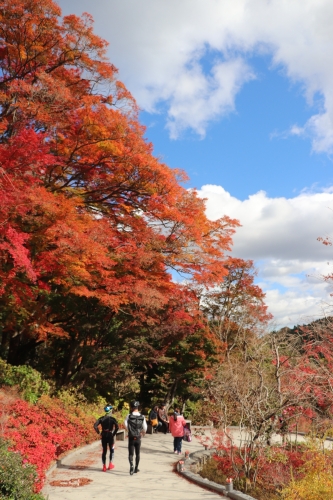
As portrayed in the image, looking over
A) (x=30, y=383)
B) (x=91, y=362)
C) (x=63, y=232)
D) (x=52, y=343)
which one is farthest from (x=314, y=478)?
(x=52, y=343)

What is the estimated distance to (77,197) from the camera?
557 inches

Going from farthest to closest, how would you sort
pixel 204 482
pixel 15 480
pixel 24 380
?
pixel 24 380
pixel 204 482
pixel 15 480

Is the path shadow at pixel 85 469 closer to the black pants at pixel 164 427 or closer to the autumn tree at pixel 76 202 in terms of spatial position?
the autumn tree at pixel 76 202

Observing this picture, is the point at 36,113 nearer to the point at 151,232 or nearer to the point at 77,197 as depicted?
the point at 77,197

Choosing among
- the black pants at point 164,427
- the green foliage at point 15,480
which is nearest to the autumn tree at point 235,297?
the black pants at point 164,427

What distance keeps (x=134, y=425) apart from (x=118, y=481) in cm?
101

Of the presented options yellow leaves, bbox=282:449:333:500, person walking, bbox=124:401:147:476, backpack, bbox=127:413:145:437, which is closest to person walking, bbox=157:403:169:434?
person walking, bbox=124:401:147:476

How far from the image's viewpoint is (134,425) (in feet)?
27.2

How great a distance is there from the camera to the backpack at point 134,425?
824cm

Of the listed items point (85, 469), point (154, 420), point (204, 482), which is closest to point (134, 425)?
point (85, 469)

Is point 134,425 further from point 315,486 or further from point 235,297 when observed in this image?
point 235,297

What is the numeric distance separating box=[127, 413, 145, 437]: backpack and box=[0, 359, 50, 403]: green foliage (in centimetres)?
463

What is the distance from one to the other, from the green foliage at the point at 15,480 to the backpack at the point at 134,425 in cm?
258

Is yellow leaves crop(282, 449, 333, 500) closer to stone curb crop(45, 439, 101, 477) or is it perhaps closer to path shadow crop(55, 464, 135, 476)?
path shadow crop(55, 464, 135, 476)
